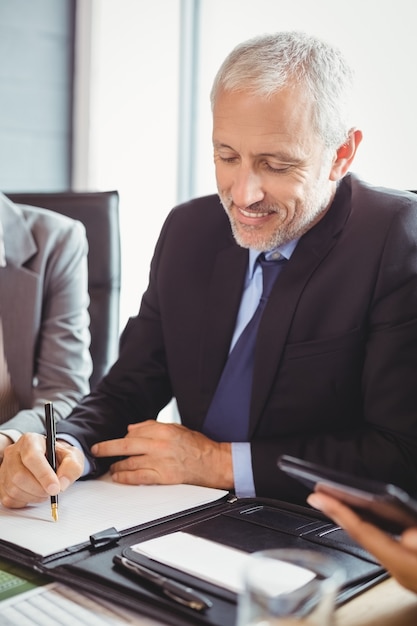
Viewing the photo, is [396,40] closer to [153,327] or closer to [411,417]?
[153,327]

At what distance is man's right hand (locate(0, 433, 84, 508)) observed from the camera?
3.73 feet

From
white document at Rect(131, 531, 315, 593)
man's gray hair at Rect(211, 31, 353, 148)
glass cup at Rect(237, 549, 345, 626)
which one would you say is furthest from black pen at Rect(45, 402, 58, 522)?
man's gray hair at Rect(211, 31, 353, 148)

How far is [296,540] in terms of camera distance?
0.97 metres

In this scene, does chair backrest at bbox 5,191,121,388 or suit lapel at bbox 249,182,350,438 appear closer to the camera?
suit lapel at bbox 249,182,350,438

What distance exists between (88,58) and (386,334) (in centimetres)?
207

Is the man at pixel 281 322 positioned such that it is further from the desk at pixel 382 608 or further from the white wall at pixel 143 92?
the white wall at pixel 143 92

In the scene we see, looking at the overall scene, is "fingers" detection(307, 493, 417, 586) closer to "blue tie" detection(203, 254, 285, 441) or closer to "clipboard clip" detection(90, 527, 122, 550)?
"clipboard clip" detection(90, 527, 122, 550)

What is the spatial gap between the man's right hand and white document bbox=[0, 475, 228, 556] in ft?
0.07

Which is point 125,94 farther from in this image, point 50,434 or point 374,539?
point 374,539

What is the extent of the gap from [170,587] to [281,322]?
0.69 meters

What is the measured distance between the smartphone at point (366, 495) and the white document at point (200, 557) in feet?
0.41

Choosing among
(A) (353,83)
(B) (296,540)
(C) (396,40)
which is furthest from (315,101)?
(C) (396,40)

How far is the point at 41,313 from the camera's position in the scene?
1.89 metres

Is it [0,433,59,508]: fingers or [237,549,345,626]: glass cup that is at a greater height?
[237,549,345,626]: glass cup
